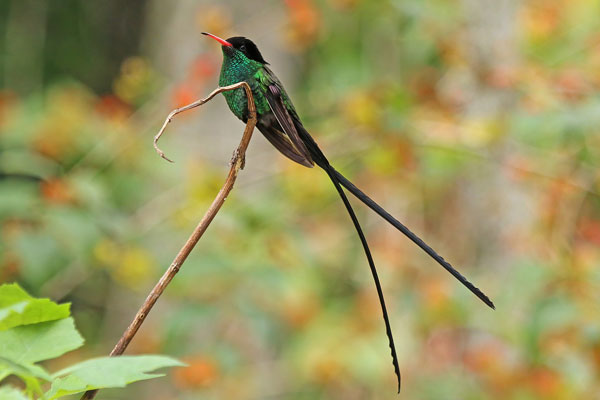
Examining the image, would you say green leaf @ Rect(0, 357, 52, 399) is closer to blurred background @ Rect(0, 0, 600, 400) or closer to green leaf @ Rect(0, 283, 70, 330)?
green leaf @ Rect(0, 283, 70, 330)

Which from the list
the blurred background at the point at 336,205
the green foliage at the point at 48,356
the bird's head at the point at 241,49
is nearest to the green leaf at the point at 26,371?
the green foliage at the point at 48,356

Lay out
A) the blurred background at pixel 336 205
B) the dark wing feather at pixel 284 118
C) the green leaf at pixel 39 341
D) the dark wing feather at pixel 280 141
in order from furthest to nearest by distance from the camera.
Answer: the blurred background at pixel 336 205 → the dark wing feather at pixel 280 141 → the dark wing feather at pixel 284 118 → the green leaf at pixel 39 341

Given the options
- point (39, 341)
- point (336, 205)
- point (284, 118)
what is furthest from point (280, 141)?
point (336, 205)

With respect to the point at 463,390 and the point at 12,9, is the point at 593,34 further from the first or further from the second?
the point at 12,9

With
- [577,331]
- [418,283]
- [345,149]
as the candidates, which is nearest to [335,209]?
[418,283]

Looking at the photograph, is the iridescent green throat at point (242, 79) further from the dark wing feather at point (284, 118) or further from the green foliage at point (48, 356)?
the green foliage at point (48, 356)

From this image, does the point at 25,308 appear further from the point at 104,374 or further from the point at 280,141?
the point at 280,141
